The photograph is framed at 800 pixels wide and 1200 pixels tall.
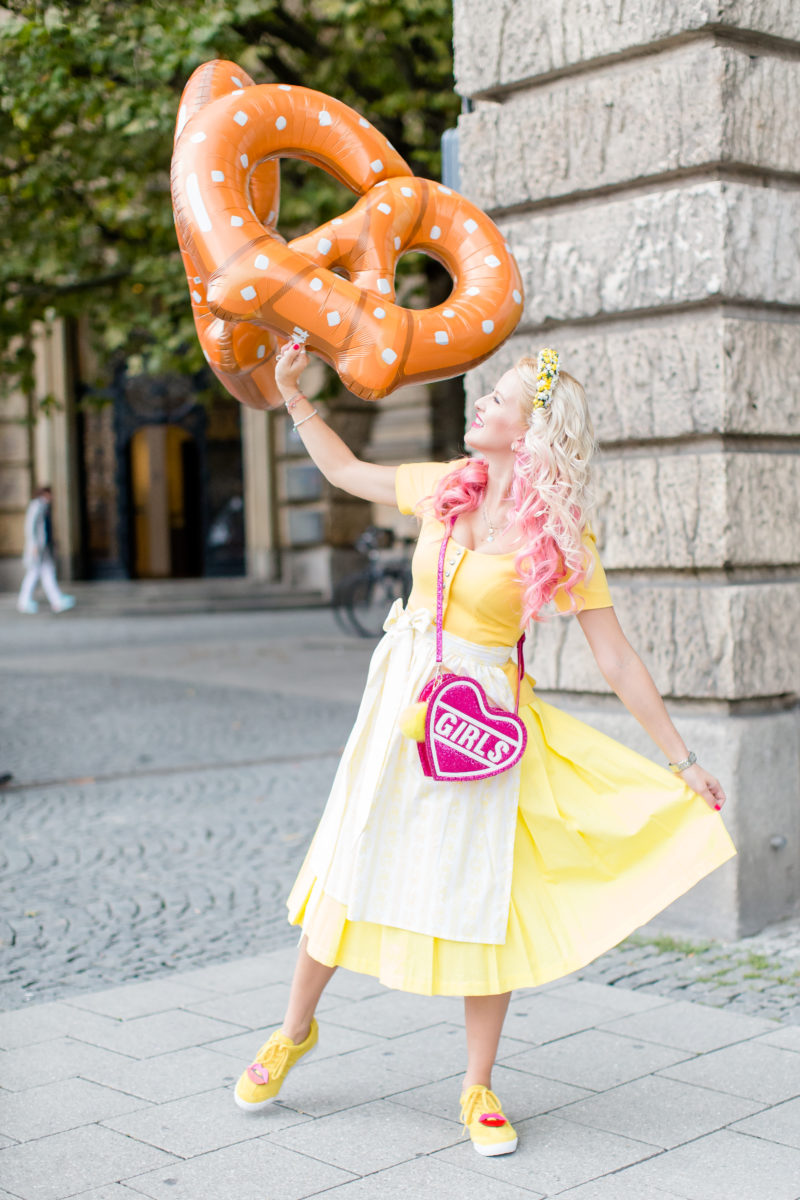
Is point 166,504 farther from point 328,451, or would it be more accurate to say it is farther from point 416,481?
point 416,481

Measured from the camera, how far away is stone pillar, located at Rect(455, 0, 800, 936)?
4234 millimetres

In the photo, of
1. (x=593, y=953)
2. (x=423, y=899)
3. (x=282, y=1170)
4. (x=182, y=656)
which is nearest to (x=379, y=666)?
(x=423, y=899)

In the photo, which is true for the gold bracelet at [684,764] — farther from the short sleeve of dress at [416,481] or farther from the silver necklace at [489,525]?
the short sleeve of dress at [416,481]

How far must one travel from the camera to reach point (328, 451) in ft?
Answer: 10.2

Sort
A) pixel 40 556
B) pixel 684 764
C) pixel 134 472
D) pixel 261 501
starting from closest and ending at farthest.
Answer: pixel 684 764 → pixel 40 556 → pixel 261 501 → pixel 134 472

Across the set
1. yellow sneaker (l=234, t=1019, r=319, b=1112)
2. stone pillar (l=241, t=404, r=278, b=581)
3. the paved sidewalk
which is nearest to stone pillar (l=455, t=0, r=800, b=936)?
the paved sidewalk

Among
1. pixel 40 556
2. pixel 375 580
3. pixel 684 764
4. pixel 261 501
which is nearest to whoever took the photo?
pixel 684 764

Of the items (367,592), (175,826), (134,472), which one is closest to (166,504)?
(134,472)

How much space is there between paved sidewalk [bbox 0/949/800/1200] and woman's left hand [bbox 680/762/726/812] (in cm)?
69

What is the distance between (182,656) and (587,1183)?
34.0ft

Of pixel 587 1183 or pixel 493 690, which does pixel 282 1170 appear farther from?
pixel 493 690

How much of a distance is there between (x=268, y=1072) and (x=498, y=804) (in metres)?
0.79

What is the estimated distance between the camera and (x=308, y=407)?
10.1ft

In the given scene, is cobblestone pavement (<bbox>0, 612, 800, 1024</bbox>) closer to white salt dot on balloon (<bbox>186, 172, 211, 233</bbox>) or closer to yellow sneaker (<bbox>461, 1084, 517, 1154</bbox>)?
yellow sneaker (<bbox>461, 1084, 517, 1154</bbox>)
